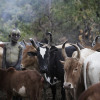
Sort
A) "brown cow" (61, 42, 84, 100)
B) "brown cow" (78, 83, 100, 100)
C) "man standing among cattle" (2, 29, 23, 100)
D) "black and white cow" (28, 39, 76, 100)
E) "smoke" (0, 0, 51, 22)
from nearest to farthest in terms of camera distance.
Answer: "brown cow" (78, 83, 100, 100), "brown cow" (61, 42, 84, 100), "man standing among cattle" (2, 29, 23, 100), "black and white cow" (28, 39, 76, 100), "smoke" (0, 0, 51, 22)

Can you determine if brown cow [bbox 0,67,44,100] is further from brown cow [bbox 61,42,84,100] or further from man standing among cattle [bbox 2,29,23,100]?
brown cow [bbox 61,42,84,100]

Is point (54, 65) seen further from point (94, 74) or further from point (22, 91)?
point (94, 74)

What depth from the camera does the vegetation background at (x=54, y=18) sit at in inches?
655

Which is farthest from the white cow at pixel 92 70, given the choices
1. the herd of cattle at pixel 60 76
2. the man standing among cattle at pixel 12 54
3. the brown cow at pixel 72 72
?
the man standing among cattle at pixel 12 54

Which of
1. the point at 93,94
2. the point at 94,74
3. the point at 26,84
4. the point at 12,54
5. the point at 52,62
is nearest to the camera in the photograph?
the point at 93,94

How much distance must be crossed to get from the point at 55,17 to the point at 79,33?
6.81ft

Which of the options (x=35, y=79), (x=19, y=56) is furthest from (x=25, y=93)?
(x=19, y=56)

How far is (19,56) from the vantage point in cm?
756

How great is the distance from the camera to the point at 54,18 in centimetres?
1917

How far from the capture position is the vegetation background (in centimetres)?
1662

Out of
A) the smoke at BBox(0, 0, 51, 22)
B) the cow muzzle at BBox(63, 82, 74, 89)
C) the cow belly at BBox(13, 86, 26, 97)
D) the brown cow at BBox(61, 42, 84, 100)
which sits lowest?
the cow belly at BBox(13, 86, 26, 97)

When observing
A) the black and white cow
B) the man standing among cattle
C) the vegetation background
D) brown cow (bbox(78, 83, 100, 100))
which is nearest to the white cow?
brown cow (bbox(78, 83, 100, 100))

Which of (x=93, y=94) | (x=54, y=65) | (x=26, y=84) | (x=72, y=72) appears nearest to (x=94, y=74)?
(x=72, y=72)

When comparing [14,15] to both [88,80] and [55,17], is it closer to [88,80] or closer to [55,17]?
[55,17]
